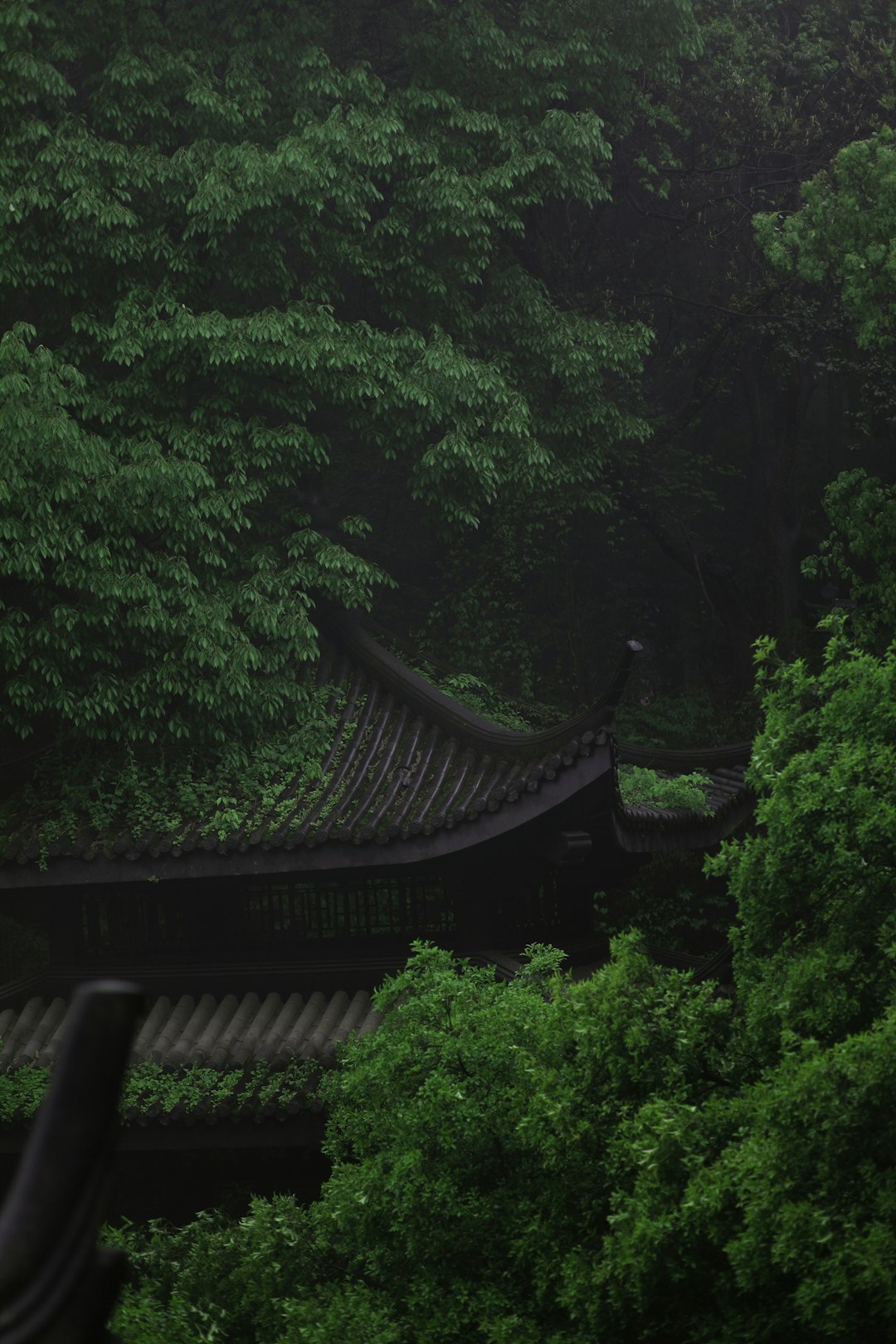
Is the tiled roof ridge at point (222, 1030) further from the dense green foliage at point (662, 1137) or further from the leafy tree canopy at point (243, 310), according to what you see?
the dense green foliage at point (662, 1137)

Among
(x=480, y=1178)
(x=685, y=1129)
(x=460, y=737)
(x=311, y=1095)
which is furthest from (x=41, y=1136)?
(x=460, y=737)

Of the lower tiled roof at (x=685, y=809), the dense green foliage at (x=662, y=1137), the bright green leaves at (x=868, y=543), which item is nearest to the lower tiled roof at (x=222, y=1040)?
the dense green foliage at (x=662, y=1137)

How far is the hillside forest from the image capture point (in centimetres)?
635

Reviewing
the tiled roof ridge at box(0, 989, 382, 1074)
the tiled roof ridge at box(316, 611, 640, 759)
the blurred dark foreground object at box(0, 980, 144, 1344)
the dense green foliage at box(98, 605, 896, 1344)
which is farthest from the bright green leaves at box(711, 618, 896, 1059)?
the tiled roof ridge at box(0, 989, 382, 1074)

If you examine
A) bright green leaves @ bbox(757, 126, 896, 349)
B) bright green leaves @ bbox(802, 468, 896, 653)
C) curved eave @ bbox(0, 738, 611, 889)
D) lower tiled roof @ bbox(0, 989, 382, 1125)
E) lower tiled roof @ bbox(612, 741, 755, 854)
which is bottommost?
lower tiled roof @ bbox(0, 989, 382, 1125)

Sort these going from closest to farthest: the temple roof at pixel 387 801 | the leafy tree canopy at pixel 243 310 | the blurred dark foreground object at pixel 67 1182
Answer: the blurred dark foreground object at pixel 67 1182 < the temple roof at pixel 387 801 < the leafy tree canopy at pixel 243 310

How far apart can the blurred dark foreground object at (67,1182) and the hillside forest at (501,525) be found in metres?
3.72

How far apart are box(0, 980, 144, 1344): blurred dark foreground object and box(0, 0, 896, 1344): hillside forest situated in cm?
372

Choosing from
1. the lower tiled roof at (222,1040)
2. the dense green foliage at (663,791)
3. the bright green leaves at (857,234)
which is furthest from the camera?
the bright green leaves at (857,234)

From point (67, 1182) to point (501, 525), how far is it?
19564 millimetres

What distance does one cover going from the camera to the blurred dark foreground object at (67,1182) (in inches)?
94.2

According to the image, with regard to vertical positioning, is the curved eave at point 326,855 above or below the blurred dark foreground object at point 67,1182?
above

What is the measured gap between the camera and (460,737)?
467 inches

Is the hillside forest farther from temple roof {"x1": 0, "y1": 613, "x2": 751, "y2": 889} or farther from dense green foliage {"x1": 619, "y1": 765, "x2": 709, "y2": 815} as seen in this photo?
dense green foliage {"x1": 619, "y1": 765, "x2": 709, "y2": 815}
